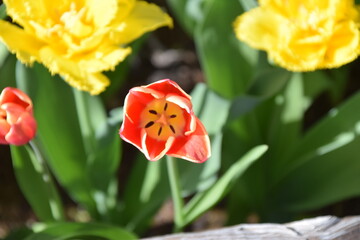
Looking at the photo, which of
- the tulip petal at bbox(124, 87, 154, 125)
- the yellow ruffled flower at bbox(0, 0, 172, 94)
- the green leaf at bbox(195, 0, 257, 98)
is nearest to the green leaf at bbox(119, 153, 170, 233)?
the green leaf at bbox(195, 0, 257, 98)

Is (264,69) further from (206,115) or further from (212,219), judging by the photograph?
(212,219)

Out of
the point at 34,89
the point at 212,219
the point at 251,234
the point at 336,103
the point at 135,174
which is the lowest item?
the point at 212,219

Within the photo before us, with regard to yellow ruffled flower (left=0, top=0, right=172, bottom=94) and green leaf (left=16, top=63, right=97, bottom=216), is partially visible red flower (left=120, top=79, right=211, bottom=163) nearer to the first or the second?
yellow ruffled flower (left=0, top=0, right=172, bottom=94)

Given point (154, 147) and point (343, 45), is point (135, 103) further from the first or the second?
point (343, 45)

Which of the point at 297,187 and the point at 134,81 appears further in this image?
the point at 134,81

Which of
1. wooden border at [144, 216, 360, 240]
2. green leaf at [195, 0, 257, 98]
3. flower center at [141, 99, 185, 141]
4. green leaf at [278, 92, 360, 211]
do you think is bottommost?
green leaf at [278, 92, 360, 211]

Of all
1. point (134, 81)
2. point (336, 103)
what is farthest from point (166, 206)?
point (336, 103)

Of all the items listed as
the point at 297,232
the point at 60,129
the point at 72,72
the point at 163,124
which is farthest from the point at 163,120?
the point at 60,129
